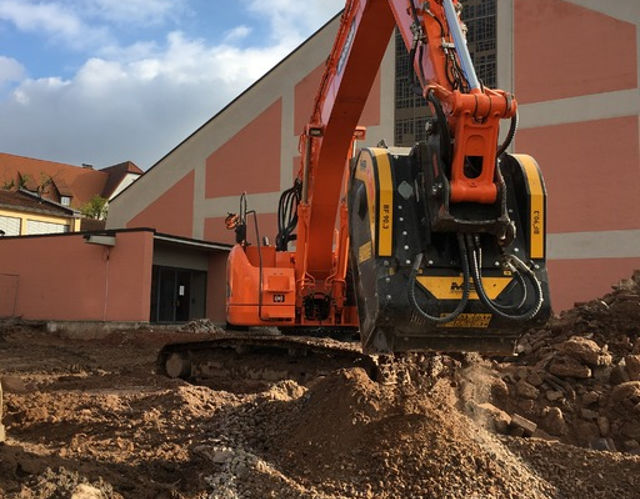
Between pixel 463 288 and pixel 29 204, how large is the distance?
3414 cm

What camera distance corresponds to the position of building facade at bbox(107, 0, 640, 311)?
17.9 m

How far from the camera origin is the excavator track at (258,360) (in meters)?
7.96

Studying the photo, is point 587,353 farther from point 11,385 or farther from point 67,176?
point 67,176

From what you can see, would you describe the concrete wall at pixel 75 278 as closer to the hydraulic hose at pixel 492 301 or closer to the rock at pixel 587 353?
the rock at pixel 587 353

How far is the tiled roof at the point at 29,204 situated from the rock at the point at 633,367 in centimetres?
3085

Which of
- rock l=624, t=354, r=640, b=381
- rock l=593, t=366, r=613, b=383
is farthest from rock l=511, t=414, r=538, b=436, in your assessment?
rock l=624, t=354, r=640, b=381

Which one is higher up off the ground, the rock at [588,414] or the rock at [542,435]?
the rock at [588,414]

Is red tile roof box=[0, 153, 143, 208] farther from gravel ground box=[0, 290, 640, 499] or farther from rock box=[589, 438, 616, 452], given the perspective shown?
rock box=[589, 438, 616, 452]

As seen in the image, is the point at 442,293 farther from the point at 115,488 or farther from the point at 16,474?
the point at 16,474

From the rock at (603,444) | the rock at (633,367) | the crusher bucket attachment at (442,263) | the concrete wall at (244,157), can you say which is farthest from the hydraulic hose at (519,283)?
the concrete wall at (244,157)

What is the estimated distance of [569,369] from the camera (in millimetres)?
7816

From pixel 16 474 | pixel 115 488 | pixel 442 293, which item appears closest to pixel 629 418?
pixel 442 293

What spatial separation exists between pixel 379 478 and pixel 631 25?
58.7 ft

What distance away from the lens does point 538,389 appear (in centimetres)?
770
